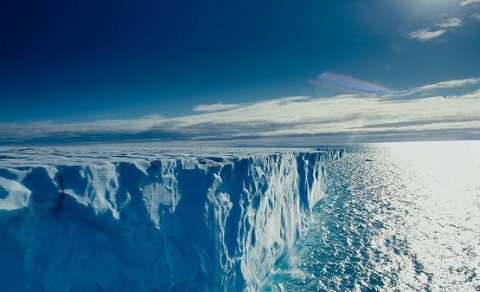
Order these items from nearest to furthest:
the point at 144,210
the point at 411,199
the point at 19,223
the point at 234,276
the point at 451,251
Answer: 1. the point at 19,223
2. the point at 144,210
3. the point at 234,276
4. the point at 451,251
5. the point at 411,199

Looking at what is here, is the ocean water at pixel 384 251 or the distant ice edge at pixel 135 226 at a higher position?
the distant ice edge at pixel 135 226

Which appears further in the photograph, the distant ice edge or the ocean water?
the ocean water

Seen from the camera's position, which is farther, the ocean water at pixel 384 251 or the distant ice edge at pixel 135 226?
the ocean water at pixel 384 251

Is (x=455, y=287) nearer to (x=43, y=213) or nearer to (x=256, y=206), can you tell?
(x=256, y=206)

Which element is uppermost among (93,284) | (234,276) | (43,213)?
(43,213)

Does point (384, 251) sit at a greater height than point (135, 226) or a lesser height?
lesser

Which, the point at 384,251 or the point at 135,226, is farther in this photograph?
the point at 384,251

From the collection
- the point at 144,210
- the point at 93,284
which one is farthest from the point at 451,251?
the point at 93,284

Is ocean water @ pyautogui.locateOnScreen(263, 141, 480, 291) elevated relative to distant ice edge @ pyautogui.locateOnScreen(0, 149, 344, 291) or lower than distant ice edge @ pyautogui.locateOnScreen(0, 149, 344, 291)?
lower
